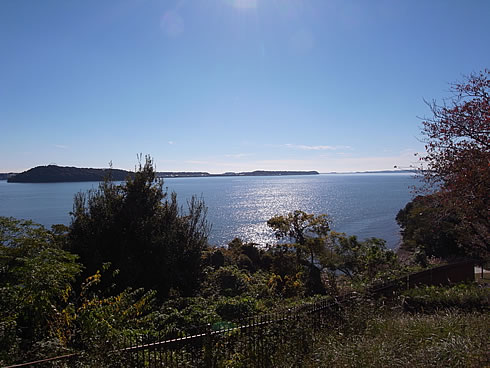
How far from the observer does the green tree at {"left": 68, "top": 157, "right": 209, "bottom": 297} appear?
44.8 ft

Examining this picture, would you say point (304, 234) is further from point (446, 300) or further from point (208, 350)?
point (208, 350)

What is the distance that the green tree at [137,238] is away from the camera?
13.6m

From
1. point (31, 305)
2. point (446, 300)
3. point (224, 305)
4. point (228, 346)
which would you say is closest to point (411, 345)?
point (228, 346)

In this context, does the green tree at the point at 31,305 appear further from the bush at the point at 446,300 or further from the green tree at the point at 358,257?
the green tree at the point at 358,257

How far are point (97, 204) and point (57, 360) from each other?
A: 34.6 ft

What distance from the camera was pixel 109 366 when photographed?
485 cm

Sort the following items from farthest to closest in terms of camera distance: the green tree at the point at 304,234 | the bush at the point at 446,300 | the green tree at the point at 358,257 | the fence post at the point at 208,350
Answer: the green tree at the point at 304,234 → the green tree at the point at 358,257 → the bush at the point at 446,300 → the fence post at the point at 208,350

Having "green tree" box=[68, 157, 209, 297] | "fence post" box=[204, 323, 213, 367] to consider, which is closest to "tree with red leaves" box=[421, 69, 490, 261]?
"fence post" box=[204, 323, 213, 367]

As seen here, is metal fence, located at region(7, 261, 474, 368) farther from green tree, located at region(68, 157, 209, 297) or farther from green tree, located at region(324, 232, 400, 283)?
green tree, located at region(324, 232, 400, 283)

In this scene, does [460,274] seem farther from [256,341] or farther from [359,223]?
[359,223]

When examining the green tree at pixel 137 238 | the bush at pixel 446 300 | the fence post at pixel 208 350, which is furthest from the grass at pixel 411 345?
the green tree at pixel 137 238

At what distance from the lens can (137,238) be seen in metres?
14.4

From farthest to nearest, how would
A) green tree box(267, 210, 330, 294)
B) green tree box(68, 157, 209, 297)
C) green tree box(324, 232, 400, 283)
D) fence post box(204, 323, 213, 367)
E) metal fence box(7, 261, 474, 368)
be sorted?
green tree box(267, 210, 330, 294), green tree box(324, 232, 400, 283), green tree box(68, 157, 209, 297), fence post box(204, 323, 213, 367), metal fence box(7, 261, 474, 368)

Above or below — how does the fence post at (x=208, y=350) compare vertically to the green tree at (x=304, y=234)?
above
